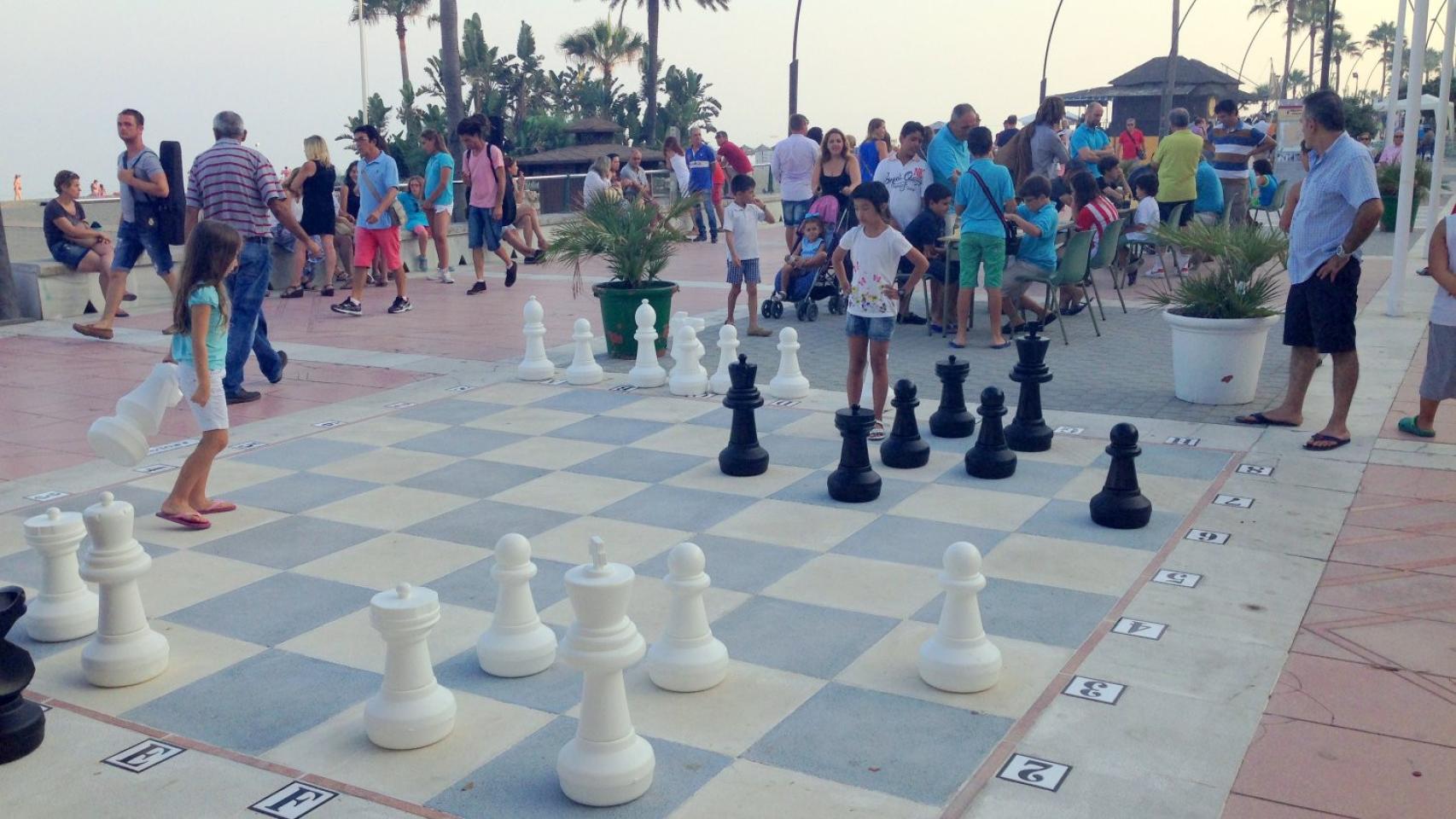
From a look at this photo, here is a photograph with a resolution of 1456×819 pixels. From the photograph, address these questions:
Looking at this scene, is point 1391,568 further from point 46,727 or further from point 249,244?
point 249,244

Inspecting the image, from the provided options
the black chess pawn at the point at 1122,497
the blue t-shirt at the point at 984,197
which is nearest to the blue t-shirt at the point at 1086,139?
the blue t-shirt at the point at 984,197

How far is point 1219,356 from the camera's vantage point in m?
7.38

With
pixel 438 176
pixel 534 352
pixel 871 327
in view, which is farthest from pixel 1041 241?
pixel 438 176

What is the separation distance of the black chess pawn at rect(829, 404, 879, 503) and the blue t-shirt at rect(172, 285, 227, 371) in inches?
108

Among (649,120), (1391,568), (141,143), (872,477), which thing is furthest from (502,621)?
(649,120)

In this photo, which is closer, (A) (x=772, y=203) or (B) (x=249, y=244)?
(B) (x=249, y=244)

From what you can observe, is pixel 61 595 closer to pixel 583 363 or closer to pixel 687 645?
pixel 687 645

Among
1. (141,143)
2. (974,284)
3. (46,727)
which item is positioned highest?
(141,143)

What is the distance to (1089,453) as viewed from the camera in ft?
21.3

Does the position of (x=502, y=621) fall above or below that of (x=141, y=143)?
below

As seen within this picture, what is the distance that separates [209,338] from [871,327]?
326 centimetres

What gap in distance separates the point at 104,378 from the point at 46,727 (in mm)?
6021

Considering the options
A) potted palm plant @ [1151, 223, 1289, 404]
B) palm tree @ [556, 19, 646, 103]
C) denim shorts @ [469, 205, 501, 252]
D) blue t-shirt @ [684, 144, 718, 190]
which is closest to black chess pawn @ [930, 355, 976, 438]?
potted palm plant @ [1151, 223, 1289, 404]

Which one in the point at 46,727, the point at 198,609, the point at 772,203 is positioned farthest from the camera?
the point at 772,203
